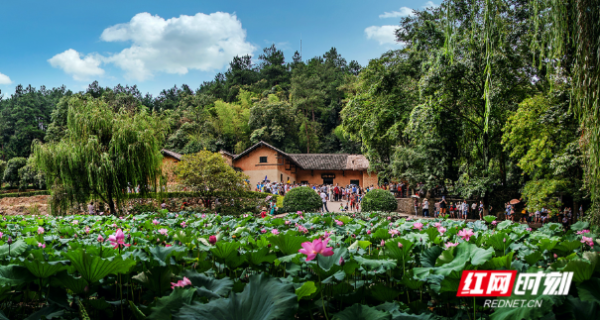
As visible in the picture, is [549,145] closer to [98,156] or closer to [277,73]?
[98,156]

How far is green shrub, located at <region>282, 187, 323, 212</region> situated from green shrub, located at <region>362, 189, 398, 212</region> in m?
2.30

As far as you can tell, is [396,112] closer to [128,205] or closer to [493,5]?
[493,5]

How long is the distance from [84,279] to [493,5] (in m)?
5.66

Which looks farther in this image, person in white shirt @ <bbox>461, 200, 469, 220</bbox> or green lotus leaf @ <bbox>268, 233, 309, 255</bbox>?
person in white shirt @ <bbox>461, 200, 469, 220</bbox>

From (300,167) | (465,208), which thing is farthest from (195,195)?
(300,167)

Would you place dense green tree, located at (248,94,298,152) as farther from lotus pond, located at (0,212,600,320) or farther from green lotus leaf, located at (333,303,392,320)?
green lotus leaf, located at (333,303,392,320)

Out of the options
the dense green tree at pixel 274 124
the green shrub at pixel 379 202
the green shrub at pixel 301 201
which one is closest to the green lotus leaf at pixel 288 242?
the green shrub at pixel 301 201

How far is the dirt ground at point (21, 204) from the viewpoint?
68.8ft

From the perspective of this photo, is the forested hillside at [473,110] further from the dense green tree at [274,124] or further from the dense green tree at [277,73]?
the dense green tree at [277,73]

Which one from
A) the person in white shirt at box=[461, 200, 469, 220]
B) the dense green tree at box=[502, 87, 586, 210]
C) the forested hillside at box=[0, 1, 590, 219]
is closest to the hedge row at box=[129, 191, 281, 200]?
the forested hillside at box=[0, 1, 590, 219]

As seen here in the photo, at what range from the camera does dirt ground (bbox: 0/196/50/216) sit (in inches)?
826

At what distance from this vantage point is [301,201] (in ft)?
49.4

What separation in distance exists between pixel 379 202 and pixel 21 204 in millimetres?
25501

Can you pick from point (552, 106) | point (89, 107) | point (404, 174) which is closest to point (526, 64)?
point (552, 106)
